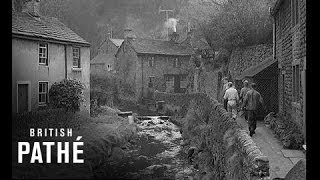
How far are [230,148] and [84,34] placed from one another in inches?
119

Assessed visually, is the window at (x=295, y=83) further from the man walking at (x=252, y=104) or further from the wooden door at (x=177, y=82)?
the wooden door at (x=177, y=82)

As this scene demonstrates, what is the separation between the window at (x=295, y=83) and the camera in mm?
6977

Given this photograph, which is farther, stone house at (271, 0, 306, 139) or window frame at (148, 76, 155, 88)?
window frame at (148, 76, 155, 88)

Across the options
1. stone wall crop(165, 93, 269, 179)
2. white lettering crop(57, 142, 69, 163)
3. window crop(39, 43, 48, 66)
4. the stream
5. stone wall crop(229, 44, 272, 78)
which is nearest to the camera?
white lettering crop(57, 142, 69, 163)

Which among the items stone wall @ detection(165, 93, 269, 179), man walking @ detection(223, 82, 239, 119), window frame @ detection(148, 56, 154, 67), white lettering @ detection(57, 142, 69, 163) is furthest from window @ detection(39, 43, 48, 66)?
window frame @ detection(148, 56, 154, 67)

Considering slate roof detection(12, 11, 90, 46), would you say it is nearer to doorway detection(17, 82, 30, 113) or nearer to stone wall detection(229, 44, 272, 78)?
doorway detection(17, 82, 30, 113)

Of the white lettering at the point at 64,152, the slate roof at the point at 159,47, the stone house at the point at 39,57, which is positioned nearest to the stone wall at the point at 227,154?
the stone house at the point at 39,57

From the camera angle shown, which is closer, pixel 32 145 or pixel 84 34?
pixel 32 145

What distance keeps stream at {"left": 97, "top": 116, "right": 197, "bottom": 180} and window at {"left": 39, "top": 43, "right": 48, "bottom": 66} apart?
3.69 feet

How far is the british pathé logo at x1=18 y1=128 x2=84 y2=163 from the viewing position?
250 centimetres
